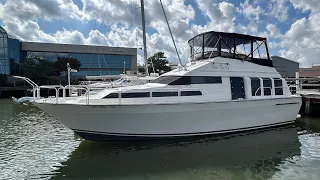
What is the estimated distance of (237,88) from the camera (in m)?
10.7

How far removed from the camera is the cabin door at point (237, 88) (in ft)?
34.7

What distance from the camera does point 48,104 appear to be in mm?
8414

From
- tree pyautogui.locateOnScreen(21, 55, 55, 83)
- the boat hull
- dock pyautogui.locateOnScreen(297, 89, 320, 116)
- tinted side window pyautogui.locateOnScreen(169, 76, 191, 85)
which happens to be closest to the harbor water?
the boat hull

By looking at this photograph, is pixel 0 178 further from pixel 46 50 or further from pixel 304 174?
pixel 46 50

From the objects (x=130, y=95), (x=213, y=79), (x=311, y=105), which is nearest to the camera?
(x=130, y=95)

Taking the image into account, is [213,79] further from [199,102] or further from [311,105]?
[311,105]

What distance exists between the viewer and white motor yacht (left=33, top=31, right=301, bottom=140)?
8.49 m

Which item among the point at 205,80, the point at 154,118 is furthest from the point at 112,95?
the point at 205,80

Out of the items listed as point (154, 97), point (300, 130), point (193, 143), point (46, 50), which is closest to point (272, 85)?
point (300, 130)

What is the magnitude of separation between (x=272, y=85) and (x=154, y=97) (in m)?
6.05

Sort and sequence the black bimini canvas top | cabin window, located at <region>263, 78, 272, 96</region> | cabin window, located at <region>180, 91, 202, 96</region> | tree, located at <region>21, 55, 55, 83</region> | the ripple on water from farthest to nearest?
tree, located at <region>21, 55, 55, 83</region> < cabin window, located at <region>263, 78, 272, 96</region> < the black bimini canvas top < cabin window, located at <region>180, 91, 202, 96</region> < the ripple on water

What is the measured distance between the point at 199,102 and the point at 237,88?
2483 millimetres

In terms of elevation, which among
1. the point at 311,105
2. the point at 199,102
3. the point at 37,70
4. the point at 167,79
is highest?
the point at 37,70

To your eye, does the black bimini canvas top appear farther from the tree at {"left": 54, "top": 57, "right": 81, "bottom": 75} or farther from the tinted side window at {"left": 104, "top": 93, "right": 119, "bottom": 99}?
the tree at {"left": 54, "top": 57, "right": 81, "bottom": 75}
